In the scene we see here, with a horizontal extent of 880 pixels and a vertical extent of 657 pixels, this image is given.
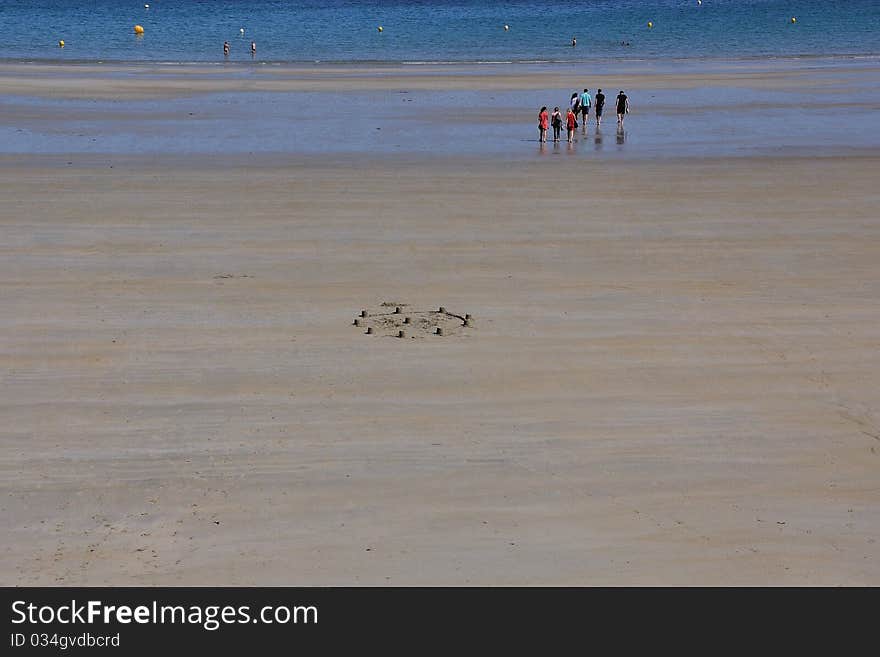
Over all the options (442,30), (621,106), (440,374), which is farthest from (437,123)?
(442,30)

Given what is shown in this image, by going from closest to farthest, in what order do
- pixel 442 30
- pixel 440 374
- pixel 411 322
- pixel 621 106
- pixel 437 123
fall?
pixel 440 374 < pixel 411 322 < pixel 621 106 < pixel 437 123 < pixel 442 30

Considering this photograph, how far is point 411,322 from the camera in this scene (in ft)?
53.2

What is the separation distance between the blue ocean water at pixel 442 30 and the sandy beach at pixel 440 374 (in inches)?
1822

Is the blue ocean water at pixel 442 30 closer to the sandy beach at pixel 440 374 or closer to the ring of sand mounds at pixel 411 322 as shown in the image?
the sandy beach at pixel 440 374

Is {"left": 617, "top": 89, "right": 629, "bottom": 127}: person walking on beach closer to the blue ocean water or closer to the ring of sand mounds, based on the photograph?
the ring of sand mounds

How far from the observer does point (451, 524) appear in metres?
10.4

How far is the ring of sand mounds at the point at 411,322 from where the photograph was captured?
51.8 feet

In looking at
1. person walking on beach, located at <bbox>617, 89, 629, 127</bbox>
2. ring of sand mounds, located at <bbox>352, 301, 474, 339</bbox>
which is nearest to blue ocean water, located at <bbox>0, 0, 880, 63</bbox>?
person walking on beach, located at <bbox>617, 89, 629, 127</bbox>

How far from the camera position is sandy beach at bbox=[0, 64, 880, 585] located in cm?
1002

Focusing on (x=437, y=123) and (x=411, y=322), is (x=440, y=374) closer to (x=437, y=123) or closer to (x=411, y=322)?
(x=411, y=322)

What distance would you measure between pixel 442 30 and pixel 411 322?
8350 cm

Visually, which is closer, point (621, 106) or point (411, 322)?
point (411, 322)

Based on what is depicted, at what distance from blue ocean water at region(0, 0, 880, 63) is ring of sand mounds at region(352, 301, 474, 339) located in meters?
54.3
